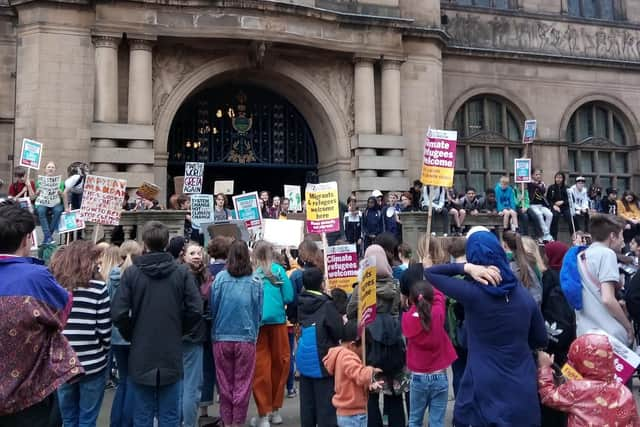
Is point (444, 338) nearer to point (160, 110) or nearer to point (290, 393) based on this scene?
point (290, 393)

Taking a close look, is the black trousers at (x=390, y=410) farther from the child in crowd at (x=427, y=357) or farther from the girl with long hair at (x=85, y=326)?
the girl with long hair at (x=85, y=326)

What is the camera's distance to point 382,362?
17.5 feet

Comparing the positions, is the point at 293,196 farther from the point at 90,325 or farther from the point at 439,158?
the point at 90,325

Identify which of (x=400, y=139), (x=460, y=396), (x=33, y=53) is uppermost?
(x=33, y=53)

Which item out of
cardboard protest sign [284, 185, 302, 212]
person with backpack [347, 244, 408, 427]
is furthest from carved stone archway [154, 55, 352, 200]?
person with backpack [347, 244, 408, 427]

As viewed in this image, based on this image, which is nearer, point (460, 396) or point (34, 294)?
point (34, 294)

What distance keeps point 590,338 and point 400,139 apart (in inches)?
549

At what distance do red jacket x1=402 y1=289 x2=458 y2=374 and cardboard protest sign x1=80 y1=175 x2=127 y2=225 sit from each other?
20.9ft

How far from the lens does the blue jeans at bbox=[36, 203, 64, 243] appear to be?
1248cm

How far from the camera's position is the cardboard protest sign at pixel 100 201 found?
9992 millimetres

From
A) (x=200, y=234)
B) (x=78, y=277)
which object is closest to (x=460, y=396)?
(x=78, y=277)

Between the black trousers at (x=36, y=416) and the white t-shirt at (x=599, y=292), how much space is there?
4195 mm

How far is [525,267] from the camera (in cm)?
544

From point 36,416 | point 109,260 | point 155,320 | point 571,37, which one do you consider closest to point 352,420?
point 155,320
